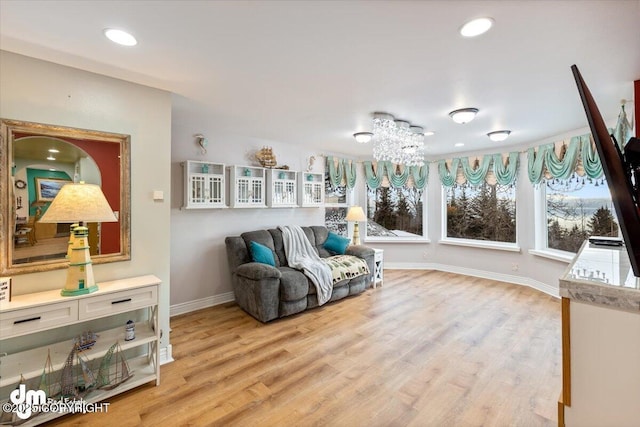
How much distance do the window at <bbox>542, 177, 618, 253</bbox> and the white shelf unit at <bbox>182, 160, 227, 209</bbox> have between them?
17.0ft

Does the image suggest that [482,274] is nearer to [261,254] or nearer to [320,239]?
[320,239]

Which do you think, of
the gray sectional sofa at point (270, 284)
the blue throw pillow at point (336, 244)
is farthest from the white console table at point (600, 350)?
the blue throw pillow at point (336, 244)

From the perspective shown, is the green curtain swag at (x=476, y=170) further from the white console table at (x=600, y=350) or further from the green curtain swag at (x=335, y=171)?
the white console table at (x=600, y=350)

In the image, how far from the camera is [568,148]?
3.87m

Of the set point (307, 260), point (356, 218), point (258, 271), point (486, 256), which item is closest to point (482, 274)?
point (486, 256)

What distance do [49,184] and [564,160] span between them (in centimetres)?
584

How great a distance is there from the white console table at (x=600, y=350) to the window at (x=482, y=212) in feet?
14.2

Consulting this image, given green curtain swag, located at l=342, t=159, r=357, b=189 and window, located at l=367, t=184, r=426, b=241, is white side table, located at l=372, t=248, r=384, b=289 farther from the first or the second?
green curtain swag, located at l=342, t=159, r=357, b=189

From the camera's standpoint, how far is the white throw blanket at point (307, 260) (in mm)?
3639

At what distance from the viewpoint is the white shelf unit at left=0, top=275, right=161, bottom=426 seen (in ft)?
5.54

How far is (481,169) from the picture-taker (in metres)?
5.15

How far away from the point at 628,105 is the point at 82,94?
5128 mm

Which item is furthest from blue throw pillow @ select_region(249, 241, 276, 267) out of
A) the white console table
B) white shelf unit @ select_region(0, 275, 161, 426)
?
the white console table

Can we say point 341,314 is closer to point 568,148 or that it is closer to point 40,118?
point 40,118
